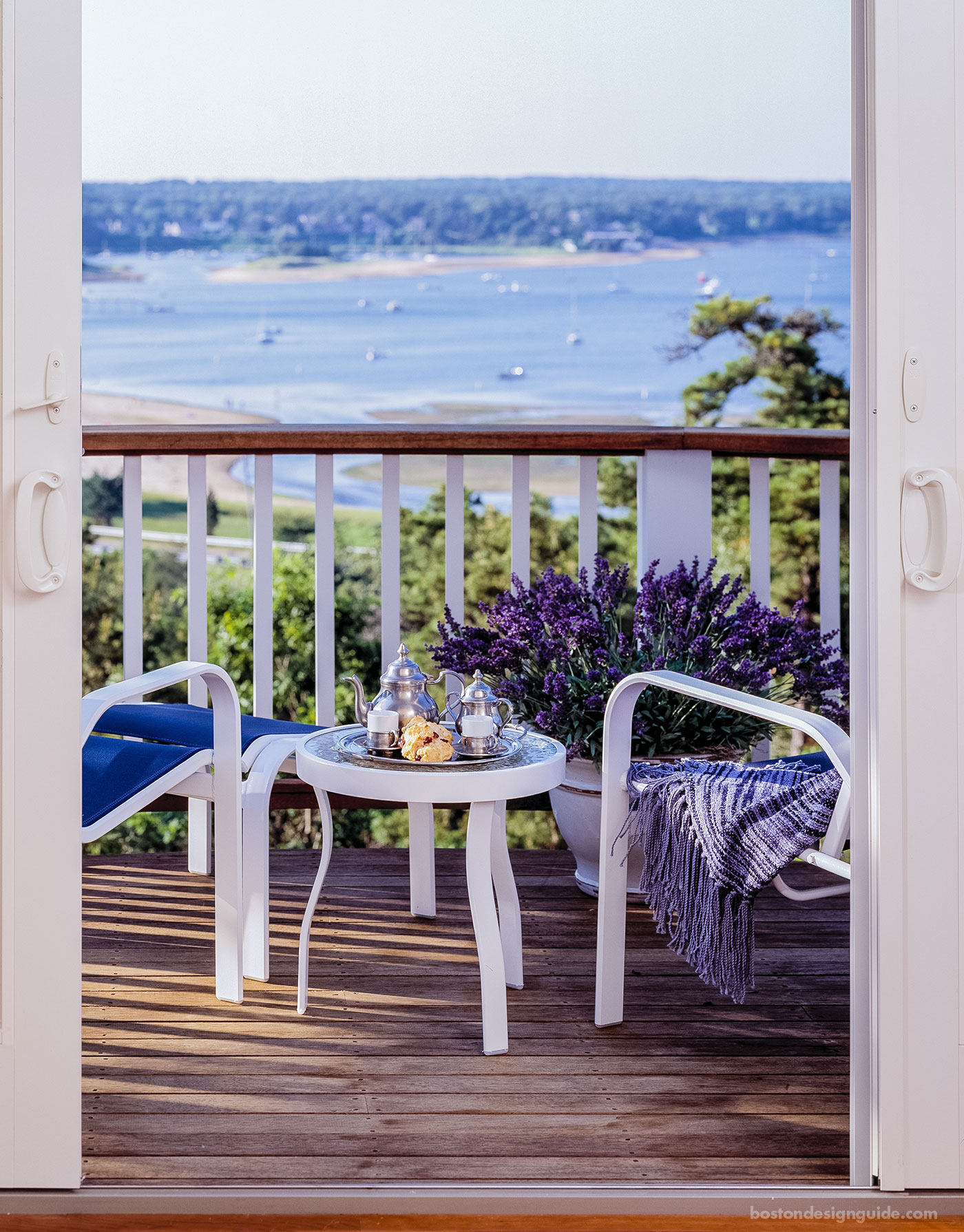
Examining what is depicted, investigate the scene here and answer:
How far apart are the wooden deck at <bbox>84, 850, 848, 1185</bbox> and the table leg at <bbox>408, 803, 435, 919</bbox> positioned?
0.05 metres

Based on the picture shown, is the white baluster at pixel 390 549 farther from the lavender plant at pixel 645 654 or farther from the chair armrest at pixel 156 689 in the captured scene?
the chair armrest at pixel 156 689

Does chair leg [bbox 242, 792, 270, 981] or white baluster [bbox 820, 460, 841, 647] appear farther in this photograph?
white baluster [bbox 820, 460, 841, 647]

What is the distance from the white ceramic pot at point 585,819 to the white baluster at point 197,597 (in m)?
0.92

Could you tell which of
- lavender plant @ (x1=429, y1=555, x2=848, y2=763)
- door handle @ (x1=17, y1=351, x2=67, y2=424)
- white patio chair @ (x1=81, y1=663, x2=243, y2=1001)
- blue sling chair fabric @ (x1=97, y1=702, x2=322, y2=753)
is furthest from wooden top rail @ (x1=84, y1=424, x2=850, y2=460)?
door handle @ (x1=17, y1=351, x2=67, y2=424)

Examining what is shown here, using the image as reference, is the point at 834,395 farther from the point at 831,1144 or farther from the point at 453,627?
the point at 831,1144

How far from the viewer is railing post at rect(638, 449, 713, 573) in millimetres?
3146

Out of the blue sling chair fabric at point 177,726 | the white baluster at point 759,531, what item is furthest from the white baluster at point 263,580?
the white baluster at point 759,531

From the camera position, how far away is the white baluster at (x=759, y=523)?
10.4 ft

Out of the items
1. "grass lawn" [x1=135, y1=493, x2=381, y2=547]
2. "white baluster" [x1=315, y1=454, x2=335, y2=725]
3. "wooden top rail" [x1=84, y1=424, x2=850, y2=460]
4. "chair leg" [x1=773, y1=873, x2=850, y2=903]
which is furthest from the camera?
"grass lawn" [x1=135, y1=493, x2=381, y2=547]

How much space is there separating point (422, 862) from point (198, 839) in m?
0.73

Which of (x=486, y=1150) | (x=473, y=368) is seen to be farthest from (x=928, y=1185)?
(x=473, y=368)

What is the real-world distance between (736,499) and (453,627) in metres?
5.62

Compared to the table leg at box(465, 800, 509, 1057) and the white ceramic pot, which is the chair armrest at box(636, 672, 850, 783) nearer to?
the table leg at box(465, 800, 509, 1057)

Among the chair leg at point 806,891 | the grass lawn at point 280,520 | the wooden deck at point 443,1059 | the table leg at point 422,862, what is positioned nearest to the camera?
the wooden deck at point 443,1059
